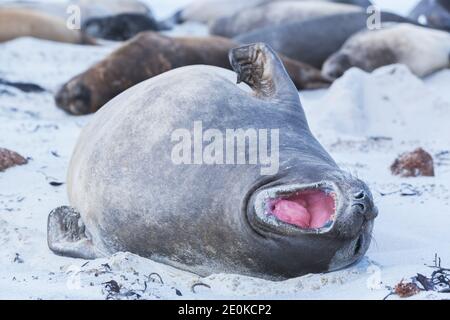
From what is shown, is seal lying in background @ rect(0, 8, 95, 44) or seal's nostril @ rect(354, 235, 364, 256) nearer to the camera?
seal's nostril @ rect(354, 235, 364, 256)

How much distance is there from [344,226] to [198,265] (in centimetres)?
56

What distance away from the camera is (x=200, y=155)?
3.14 m

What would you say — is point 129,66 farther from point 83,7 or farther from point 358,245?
point 83,7

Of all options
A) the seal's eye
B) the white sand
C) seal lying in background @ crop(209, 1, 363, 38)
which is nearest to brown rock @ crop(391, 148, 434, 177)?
the white sand

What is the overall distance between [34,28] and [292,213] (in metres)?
7.97

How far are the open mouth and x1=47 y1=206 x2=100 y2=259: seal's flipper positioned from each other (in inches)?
33.1

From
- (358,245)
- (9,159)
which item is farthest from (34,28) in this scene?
(358,245)

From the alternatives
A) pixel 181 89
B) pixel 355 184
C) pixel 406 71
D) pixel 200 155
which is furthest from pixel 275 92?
pixel 406 71

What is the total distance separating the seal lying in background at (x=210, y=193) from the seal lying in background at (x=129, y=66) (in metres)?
3.07

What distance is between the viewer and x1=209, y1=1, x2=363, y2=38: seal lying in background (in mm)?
11336

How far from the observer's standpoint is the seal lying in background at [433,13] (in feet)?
34.9

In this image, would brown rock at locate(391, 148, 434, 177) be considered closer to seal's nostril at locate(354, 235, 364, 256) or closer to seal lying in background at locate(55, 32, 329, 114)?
seal's nostril at locate(354, 235, 364, 256)

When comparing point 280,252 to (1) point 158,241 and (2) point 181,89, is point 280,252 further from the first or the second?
(2) point 181,89

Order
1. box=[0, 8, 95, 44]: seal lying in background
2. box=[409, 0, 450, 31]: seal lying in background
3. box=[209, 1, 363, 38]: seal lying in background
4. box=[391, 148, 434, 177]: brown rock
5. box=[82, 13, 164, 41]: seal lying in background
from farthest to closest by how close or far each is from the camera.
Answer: box=[82, 13, 164, 41]: seal lying in background, box=[209, 1, 363, 38]: seal lying in background, box=[409, 0, 450, 31]: seal lying in background, box=[0, 8, 95, 44]: seal lying in background, box=[391, 148, 434, 177]: brown rock
